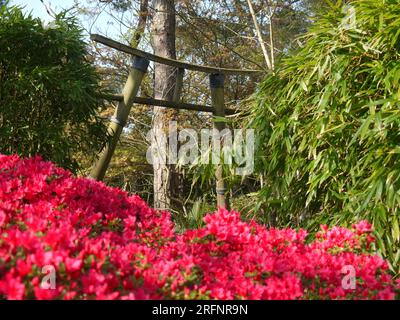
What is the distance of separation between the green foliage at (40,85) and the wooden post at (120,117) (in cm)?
24

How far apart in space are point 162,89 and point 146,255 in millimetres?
3354

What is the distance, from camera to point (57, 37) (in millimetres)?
2576

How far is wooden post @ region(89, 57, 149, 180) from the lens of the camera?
289cm

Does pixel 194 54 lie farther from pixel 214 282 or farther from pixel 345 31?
pixel 214 282

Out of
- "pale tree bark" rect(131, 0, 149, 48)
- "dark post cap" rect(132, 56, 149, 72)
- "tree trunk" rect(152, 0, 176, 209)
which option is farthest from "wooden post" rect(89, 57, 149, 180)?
"pale tree bark" rect(131, 0, 149, 48)

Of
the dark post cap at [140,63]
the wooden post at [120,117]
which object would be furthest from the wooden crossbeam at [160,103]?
the dark post cap at [140,63]

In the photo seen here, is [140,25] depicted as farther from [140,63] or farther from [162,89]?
[140,63]

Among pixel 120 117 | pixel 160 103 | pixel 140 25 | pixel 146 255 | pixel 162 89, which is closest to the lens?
pixel 146 255

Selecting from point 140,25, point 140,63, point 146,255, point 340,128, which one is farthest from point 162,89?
point 146,255

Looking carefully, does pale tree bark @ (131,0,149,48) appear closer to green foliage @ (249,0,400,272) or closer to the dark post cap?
the dark post cap

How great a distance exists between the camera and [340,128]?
2.06 metres
